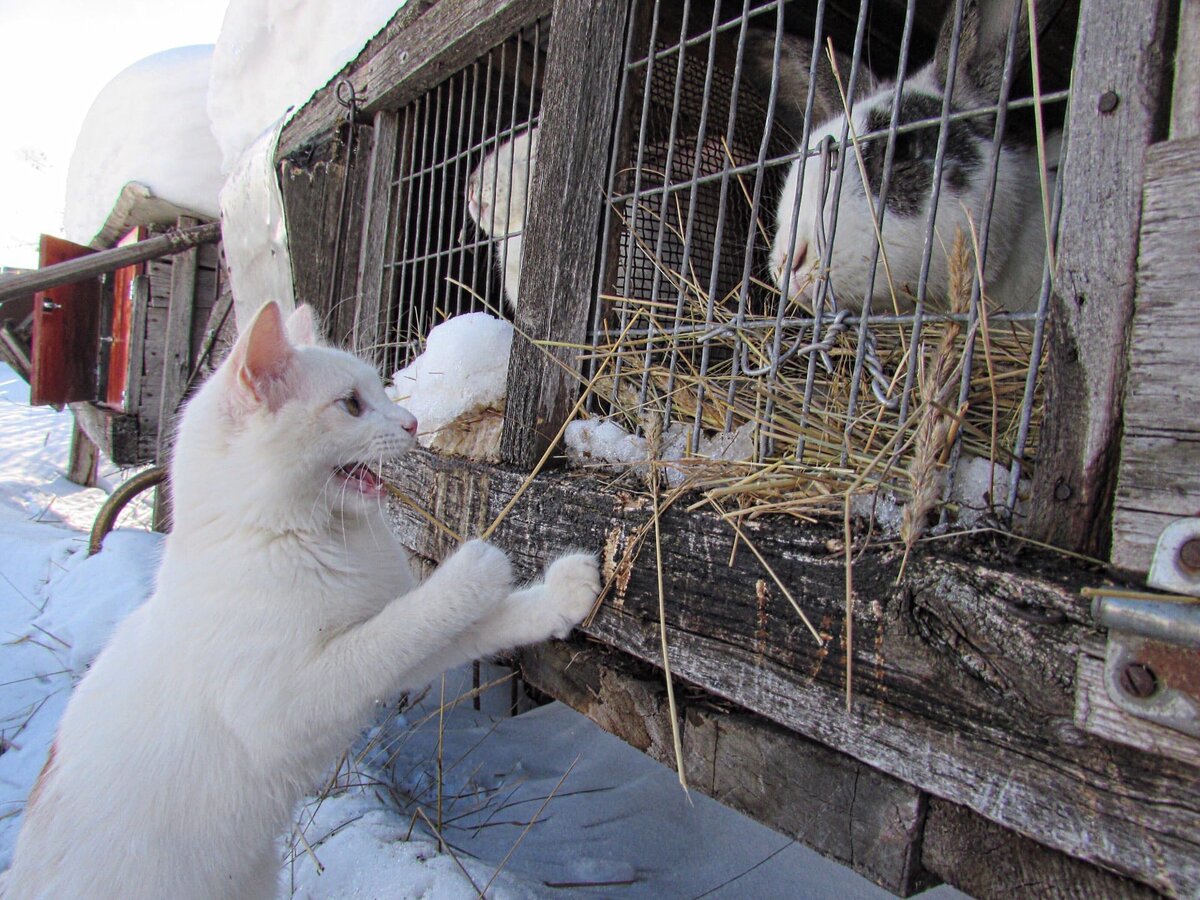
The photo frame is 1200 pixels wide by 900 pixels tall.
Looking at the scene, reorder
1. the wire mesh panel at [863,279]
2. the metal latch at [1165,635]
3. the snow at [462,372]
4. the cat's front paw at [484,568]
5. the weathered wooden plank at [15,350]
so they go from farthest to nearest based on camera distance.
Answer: the weathered wooden plank at [15,350]
the snow at [462,372]
the cat's front paw at [484,568]
the wire mesh panel at [863,279]
the metal latch at [1165,635]

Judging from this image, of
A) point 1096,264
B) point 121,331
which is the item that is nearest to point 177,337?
point 121,331

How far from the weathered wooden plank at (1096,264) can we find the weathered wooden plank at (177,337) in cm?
631

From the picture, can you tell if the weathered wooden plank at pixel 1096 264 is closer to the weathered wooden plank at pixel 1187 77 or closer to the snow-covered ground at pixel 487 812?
the weathered wooden plank at pixel 1187 77

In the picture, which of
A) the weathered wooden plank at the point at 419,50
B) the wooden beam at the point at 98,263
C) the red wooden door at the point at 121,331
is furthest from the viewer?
the red wooden door at the point at 121,331

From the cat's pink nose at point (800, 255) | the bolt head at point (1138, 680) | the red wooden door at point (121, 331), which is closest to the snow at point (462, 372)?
the cat's pink nose at point (800, 255)

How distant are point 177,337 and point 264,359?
5496mm

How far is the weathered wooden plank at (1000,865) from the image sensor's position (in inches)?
39.4

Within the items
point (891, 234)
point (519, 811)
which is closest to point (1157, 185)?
point (891, 234)

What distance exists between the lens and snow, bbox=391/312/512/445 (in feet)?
8.34

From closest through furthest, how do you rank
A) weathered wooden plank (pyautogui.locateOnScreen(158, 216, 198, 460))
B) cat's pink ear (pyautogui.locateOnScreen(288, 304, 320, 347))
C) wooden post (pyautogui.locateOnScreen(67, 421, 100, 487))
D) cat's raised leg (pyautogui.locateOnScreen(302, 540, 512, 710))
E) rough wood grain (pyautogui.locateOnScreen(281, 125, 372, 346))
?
cat's raised leg (pyautogui.locateOnScreen(302, 540, 512, 710))
cat's pink ear (pyautogui.locateOnScreen(288, 304, 320, 347))
rough wood grain (pyautogui.locateOnScreen(281, 125, 372, 346))
weathered wooden plank (pyautogui.locateOnScreen(158, 216, 198, 460))
wooden post (pyautogui.locateOnScreen(67, 421, 100, 487))

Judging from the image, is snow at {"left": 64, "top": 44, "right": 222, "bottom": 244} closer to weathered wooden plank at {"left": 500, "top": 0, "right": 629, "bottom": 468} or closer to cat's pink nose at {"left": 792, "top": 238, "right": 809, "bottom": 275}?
weathered wooden plank at {"left": 500, "top": 0, "right": 629, "bottom": 468}

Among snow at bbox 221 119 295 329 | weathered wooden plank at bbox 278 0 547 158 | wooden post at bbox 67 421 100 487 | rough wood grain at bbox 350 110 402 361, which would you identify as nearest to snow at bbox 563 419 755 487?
weathered wooden plank at bbox 278 0 547 158

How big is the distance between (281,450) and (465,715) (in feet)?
6.98

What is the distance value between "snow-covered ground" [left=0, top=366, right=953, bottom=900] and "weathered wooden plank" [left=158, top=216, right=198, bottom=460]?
2432 millimetres
